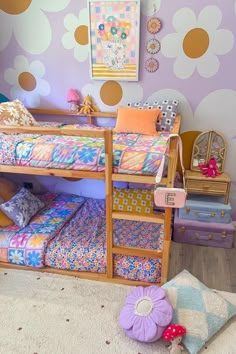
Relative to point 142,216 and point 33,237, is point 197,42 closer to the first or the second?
point 142,216

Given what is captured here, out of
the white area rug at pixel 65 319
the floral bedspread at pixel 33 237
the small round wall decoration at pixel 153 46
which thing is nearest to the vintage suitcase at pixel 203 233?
the white area rug at pixel 65 319

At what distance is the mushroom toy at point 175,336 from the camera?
5.24 feet

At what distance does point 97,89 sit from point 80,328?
6.71 feet

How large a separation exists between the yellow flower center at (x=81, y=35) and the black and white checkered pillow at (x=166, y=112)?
2.63 feet

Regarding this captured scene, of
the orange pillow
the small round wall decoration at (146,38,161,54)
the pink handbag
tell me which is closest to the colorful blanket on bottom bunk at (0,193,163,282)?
the pink handbag

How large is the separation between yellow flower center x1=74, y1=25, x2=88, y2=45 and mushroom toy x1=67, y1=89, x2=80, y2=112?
446mm

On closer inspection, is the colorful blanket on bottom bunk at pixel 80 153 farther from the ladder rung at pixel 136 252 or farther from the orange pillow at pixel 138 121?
the ladder rung at pixel 136 252

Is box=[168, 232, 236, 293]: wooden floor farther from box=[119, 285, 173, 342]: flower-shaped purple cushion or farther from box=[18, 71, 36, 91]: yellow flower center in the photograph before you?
box=[18, 71, 36, 91]: yellow flower center

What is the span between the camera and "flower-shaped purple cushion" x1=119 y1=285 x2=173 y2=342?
163cm

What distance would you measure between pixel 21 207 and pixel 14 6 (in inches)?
→ 73.6

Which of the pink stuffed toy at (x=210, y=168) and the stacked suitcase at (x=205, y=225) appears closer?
the stacked suitcase at (x=205, y=225)

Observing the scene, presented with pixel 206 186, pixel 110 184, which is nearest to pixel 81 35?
pixel 110 184

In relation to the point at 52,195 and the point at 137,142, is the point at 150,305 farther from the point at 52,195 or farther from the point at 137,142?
the point at 52,195

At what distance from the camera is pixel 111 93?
2824 mm
